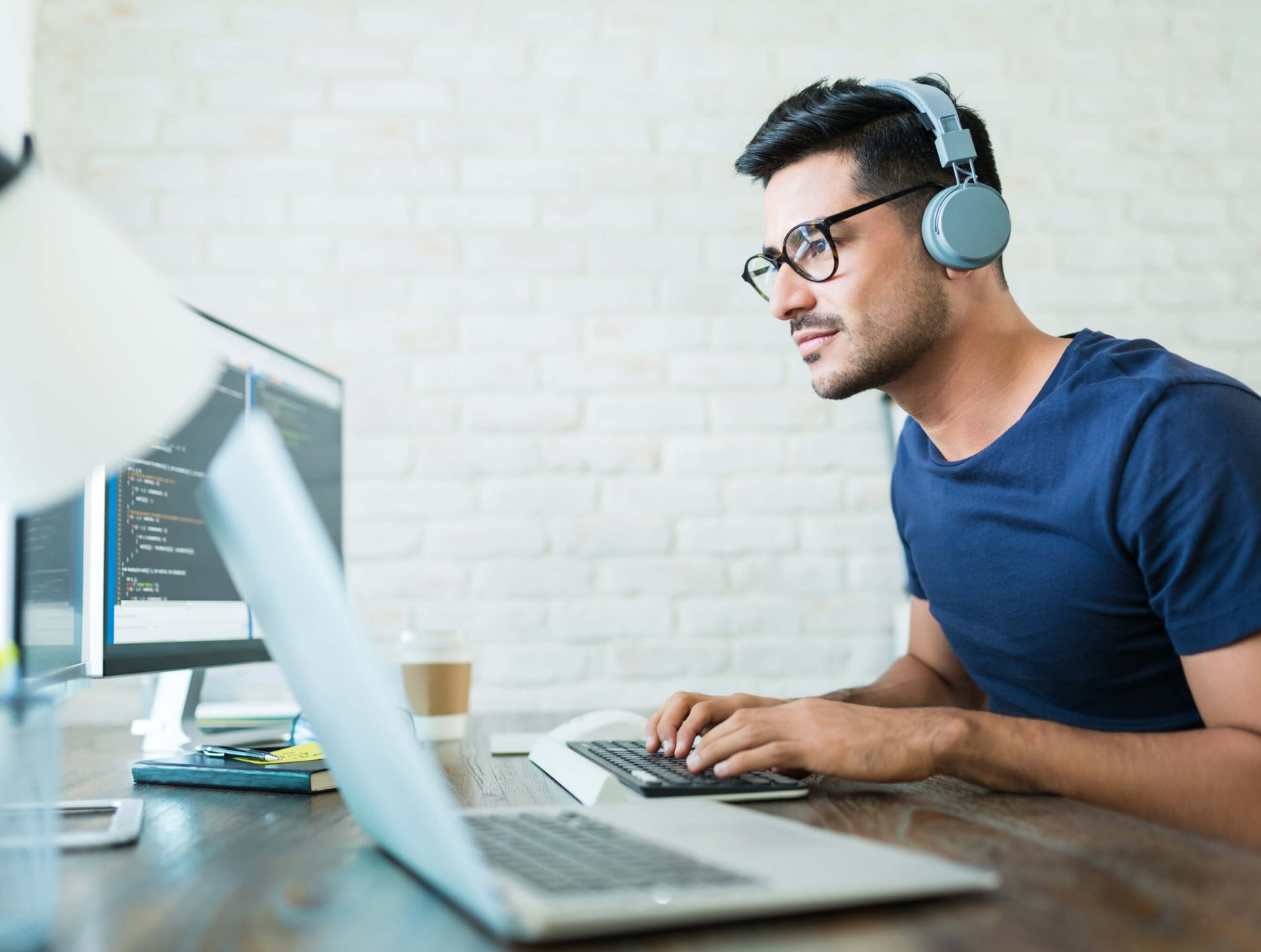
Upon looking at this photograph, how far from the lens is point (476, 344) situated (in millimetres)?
1941

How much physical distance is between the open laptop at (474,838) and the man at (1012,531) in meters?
0.26

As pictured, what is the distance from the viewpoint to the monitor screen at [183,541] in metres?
0.94

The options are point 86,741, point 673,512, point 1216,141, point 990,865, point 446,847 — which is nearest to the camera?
point 446,847

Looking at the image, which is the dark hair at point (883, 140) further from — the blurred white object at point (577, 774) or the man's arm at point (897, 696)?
the blurred white object at point (577, 774)

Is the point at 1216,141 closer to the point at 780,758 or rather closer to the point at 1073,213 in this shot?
the point at 1073,213

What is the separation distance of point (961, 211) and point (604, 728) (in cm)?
71

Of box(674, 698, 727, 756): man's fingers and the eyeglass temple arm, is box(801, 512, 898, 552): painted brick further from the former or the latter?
box(674, 698, 727, 756): man's fingers

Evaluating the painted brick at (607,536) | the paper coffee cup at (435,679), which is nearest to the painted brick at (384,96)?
the painted brick at (607,536)

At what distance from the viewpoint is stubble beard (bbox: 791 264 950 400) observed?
120cm

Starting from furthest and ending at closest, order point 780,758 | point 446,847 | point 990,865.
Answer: point 780,758 < point 990,865 < point 446,847

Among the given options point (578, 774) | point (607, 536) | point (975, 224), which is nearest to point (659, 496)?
point (607, 536)

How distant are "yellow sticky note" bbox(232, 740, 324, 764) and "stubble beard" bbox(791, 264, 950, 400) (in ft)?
2.61

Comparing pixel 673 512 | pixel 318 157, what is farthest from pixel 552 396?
pixel 318 157

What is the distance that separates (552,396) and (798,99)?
2.73ft
